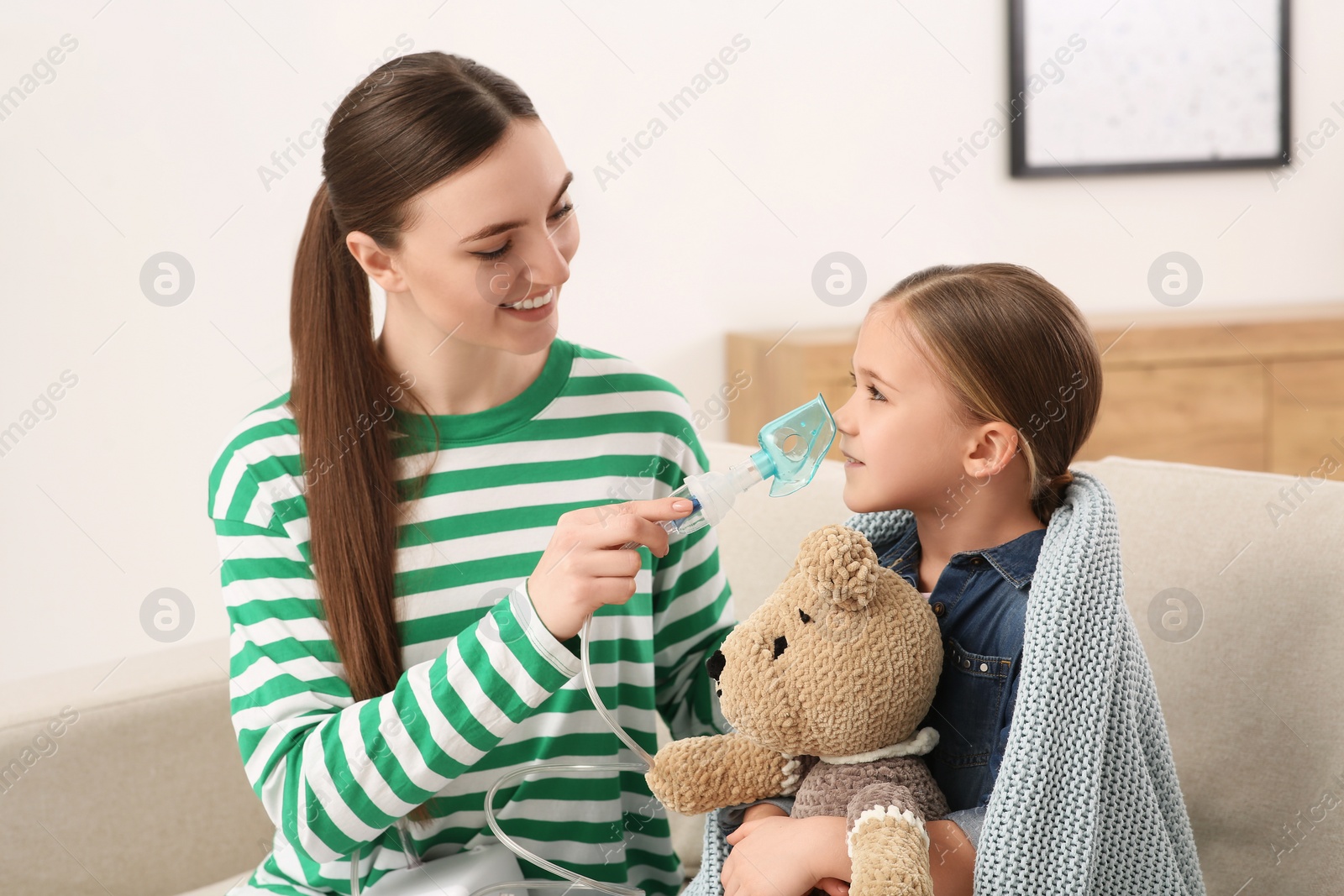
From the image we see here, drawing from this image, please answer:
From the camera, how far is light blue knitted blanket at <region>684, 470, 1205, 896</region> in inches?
32.5

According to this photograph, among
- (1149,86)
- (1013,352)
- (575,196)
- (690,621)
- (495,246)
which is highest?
(1149,86)

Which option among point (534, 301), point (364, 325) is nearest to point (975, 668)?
point (534, 301)

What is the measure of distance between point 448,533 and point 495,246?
1.03 ft

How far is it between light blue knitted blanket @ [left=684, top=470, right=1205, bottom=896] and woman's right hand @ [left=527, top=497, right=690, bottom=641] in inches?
12.1

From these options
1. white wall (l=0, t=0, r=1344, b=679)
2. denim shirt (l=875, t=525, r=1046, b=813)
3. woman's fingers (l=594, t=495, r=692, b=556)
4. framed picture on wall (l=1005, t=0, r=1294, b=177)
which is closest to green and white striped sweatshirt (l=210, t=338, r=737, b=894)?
woman's fingers (l=594, t=495, r=692, b=556)

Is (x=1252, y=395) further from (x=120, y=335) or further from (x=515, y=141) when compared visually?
(x=120, y=335)

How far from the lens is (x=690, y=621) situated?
50.6 inches

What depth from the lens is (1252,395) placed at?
280cm

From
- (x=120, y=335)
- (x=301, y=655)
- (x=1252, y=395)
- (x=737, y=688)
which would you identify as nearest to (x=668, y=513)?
(x=737, y=688)

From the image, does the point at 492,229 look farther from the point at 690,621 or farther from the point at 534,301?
the point at 690,621

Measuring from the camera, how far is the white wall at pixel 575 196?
2477 millimetres

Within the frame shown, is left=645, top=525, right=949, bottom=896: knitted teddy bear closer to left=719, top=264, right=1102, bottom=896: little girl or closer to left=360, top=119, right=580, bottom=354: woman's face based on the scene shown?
left=719, top=264, right=1102, bottom=896: little girl

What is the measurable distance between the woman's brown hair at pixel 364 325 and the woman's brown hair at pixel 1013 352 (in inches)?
18.5

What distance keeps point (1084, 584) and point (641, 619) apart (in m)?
0.52
